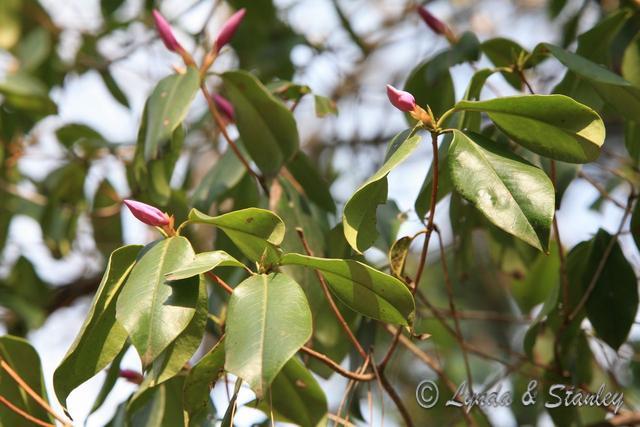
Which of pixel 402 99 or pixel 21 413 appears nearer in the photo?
pixel 402 99

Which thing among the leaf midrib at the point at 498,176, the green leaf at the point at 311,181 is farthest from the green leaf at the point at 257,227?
the green leaf at the point at 311,181

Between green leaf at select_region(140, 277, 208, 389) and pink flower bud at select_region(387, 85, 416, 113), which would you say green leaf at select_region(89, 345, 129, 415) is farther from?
pink flower bud at select_region(387, 85, 416, 113)

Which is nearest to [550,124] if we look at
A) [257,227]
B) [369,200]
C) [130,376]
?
[369,200]

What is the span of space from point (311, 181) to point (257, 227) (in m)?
0.48

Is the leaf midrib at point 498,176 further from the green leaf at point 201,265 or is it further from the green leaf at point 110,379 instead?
the green leaf at point 110,379

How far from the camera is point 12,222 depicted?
205 centimetres

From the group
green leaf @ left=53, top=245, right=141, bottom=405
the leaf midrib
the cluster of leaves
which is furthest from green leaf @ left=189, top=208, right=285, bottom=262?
the leaf midrib

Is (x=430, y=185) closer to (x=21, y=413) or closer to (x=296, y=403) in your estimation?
(x=296, y=403)

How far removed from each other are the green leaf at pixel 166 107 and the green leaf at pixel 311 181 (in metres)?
0.23

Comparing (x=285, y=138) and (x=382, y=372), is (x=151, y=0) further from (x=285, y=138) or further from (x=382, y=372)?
(x=382, y=372)

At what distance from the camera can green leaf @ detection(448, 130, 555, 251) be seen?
77 centimetres

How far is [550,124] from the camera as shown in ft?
2.75

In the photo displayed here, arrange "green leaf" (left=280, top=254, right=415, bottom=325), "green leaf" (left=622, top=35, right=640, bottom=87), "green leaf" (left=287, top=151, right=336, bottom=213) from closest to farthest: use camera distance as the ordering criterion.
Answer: "green leaf" (left=280, top=254, right=415, bottom=325), "green leaf" (left=622, top=35, right=640, bottom=87), "green leaf" (left=287, top=151, right=336, bottom=213)

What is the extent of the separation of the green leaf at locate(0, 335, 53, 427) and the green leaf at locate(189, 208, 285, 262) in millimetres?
346
